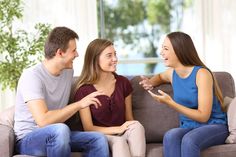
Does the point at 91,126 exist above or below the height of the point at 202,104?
below

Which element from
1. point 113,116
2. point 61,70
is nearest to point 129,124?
point 113,116

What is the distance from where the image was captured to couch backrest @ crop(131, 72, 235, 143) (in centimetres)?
309

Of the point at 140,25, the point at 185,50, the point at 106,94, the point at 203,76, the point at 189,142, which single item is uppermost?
the point at 140,25

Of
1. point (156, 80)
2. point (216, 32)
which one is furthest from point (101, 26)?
point (156, 80)

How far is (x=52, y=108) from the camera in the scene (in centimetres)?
287

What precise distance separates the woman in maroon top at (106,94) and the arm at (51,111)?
0.23 m

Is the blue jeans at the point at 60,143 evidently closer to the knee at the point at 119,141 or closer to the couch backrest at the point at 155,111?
the knee at the point at 119,141

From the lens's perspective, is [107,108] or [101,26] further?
[101,26]

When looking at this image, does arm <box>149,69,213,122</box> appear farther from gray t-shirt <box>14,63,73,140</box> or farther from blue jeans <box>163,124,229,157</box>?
gray t-shirt <box>14,63,73,140</box>

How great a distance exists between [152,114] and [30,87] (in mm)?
862

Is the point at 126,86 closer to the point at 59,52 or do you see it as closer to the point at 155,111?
the point at 155,111

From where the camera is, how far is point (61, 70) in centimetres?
294

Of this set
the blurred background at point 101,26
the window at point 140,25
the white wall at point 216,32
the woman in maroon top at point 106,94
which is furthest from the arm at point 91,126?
the window at point 140,25

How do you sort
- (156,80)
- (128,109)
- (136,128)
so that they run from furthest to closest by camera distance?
1. (156,80)
2. (128,109)
3. (136,128)
